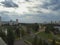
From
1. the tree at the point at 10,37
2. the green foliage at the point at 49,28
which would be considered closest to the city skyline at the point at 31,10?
the green foliage at the point at 49,28

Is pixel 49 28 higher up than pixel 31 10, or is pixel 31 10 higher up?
pixel 31 10

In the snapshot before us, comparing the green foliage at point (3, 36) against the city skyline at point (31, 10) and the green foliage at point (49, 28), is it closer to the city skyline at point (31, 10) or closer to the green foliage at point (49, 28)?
the city skyline at point (31, 10)

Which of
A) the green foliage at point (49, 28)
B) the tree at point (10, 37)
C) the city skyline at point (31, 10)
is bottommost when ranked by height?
the tree at point (10, 37)

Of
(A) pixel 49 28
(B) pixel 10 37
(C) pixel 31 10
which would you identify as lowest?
(B) pixel 10 37

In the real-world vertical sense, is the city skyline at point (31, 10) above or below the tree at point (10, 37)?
above

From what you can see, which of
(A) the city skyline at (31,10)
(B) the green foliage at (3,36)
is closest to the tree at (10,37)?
(B) the green foliage at (3,36)

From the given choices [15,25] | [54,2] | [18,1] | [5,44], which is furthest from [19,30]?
[54,2]

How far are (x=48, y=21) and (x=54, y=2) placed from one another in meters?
0.43

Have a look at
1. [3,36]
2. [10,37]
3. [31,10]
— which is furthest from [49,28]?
[3,36]

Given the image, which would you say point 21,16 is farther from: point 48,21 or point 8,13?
point 48,21

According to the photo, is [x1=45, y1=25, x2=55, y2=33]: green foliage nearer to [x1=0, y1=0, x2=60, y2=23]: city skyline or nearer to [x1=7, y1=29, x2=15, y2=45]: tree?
[x1=0, y1=0, x2=60, y2=23]: city skyline

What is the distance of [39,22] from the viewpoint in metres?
3.15

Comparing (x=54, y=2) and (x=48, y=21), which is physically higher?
(x=54, y=2)

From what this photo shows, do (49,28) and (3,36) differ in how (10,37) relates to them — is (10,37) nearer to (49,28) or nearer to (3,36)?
(3,36)
